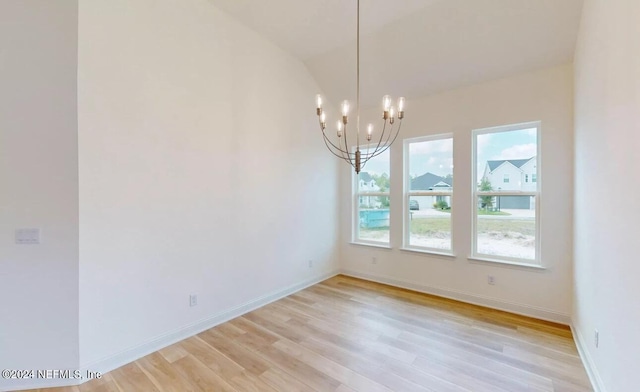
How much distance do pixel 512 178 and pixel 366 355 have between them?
2841mm

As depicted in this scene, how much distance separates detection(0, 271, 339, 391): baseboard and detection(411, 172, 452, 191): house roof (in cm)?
260

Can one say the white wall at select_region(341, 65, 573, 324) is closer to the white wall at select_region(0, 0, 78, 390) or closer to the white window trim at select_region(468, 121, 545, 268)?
the white window trim at select_region(468, 121, 545, 268)

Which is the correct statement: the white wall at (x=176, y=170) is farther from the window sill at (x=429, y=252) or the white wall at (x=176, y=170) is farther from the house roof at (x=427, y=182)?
the house roof at (x=427, y=182)

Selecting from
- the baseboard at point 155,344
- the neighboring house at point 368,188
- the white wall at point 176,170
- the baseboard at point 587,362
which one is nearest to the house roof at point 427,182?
the neighboring house at point 368,188

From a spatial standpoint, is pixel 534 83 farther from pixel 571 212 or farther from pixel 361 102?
pixel 361 102

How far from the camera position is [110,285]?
2.30m

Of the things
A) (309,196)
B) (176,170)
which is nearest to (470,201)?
(309,196)

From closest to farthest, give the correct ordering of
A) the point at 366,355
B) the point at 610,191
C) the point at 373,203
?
the point at 610,191 < the point at 366,355 < the point at 373,203

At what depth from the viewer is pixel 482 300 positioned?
3525 mm

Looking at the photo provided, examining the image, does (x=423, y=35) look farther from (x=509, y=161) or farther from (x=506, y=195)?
(x=506, y=195)

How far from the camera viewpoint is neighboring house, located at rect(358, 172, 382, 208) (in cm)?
469

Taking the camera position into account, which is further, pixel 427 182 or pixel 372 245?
pixel 372 245

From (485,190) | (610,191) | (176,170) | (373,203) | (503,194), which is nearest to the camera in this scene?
(610,191)

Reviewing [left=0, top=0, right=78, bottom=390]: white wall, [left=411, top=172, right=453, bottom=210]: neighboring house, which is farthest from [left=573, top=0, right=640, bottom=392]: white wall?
[left=0, top=0, right=78, bottom=390]: white wall
